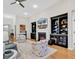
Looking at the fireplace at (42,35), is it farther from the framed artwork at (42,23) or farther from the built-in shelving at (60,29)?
the built-in shelving at (60,29)

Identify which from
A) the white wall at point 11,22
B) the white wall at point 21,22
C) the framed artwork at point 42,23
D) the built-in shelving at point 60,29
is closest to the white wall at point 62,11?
the built-in shelving at point 60,29

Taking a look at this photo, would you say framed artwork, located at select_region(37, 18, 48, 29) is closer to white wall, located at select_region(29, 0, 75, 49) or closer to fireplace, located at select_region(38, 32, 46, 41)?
white wall, located at select_region(29, 0, 75, 49)

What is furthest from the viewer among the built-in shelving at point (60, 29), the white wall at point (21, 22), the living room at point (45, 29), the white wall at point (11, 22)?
the white wall at point (21, 22)

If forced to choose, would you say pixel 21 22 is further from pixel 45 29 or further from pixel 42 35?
pixel 45 29

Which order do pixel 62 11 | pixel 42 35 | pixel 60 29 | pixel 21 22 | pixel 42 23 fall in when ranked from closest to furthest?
pixel 62 11
pixel 60 29
pixel 42 35
pixel 42 23
pixel 21 22

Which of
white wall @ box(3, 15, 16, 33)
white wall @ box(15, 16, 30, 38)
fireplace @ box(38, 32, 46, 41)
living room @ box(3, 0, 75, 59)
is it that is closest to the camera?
living room @ box(3, 0, 75, 59)

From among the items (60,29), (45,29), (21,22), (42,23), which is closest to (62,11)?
(60,29)

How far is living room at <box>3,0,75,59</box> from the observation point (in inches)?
176

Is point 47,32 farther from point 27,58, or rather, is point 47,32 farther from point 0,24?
point 0,24

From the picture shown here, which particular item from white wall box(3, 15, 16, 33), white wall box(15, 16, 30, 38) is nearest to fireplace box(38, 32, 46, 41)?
white wall box(15, 16, 30, 38)

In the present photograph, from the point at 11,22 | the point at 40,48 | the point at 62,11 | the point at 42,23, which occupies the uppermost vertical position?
the point at 62,11

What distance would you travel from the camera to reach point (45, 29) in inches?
346

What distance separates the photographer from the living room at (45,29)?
4.47m

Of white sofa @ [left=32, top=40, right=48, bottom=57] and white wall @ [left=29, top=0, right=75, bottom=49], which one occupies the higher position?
white wall @ [left=29, top=0, right=75, bottom=49]
